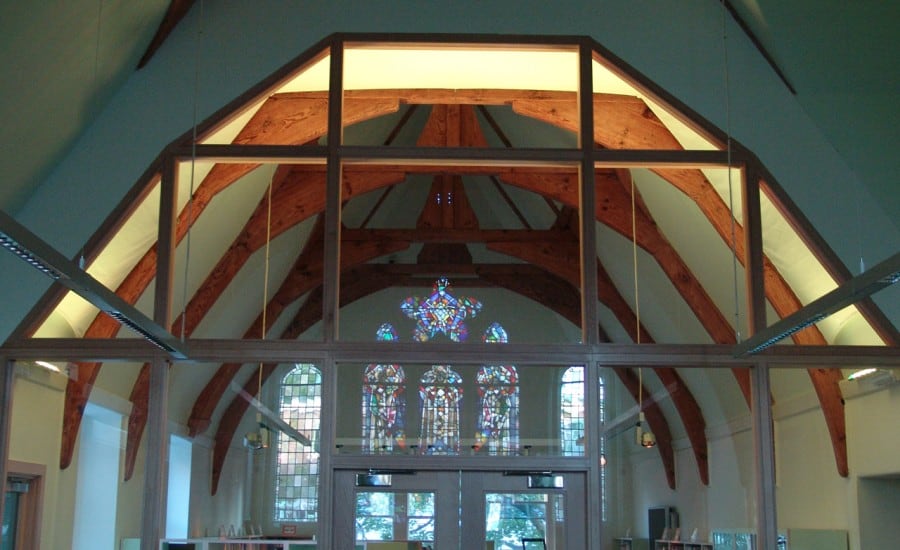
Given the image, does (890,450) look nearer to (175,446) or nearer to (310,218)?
(310,218)

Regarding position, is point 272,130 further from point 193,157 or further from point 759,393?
point 759,393

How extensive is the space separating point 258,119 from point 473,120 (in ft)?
5.20

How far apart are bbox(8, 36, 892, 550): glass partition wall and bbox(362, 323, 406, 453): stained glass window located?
2cm

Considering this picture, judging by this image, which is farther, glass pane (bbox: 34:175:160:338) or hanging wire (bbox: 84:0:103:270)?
glass pane (bbox: 34:175:160:338)

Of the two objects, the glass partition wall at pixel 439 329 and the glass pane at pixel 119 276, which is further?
the glass pane at pixel 119 276

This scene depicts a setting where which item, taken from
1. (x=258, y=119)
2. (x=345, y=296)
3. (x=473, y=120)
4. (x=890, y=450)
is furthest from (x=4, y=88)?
(x=890, y=450)

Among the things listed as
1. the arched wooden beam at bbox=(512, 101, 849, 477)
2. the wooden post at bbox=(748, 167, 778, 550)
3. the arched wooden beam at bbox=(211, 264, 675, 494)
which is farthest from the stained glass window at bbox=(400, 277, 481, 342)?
the wooden post at bbox=(748, 167, 778, 550)

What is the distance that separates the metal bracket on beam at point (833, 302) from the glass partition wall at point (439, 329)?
837 millimetres

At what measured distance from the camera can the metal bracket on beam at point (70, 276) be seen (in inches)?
209

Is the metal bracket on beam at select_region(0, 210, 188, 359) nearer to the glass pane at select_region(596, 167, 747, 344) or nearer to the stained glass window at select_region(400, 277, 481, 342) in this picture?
the stained glass window at select_region(400, 277, 481, 342)

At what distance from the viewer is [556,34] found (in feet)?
29.6

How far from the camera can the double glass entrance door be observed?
8.43 metres

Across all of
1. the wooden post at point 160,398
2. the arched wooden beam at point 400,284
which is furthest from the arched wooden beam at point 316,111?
the arched wooden beam at point 400,284

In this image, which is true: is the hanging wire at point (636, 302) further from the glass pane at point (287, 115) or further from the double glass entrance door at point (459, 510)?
the glass pane at point (287, 115)
